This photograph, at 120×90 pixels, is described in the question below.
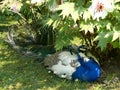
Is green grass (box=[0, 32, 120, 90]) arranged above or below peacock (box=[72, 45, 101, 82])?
below

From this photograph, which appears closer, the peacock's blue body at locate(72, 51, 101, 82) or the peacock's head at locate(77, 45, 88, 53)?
the peacock's blue body at locate(72, 51, 101, 82)

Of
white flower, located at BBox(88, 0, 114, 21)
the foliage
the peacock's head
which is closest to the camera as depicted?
white flower, located at BBox(88, 0, 114, 21)


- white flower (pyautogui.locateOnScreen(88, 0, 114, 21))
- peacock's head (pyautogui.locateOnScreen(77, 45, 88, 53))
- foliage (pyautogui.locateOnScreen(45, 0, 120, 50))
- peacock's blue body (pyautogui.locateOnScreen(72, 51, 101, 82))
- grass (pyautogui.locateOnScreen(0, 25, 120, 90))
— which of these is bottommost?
grass (pyautogui.locateOnScreen(0, 25, 120, 90))

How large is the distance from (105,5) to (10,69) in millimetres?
2690

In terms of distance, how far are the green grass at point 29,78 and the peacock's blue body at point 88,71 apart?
0.09 metres

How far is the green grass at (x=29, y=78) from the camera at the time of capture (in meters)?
5.71

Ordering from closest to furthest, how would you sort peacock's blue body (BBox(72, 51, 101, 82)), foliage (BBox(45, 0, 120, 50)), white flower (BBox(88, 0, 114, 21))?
white flower (BBox(88, 0, 114, 21)), foliage (BBox(45, 0, 120, 50)), peacock's blue body (BBox(72, 51, 101, 82))

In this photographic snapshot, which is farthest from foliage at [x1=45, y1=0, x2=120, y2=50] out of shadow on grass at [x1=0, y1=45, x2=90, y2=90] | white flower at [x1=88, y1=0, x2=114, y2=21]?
shadow on grass at [x1=0, y1=45, x2=90, y2=90]

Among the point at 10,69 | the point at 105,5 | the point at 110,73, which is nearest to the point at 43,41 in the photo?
the point at 10,69

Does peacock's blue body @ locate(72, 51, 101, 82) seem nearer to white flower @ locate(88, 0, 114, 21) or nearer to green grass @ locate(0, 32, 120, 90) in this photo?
green grass @ locate(0, 32, 120, 90)

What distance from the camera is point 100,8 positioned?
4523 millimetres

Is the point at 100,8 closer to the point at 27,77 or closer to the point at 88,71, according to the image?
the point at 88,71

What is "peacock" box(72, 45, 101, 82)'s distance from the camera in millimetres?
5697

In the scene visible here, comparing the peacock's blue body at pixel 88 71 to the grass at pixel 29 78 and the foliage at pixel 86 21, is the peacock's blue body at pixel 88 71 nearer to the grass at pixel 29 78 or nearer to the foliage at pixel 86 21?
the grass at pixel 29 78
